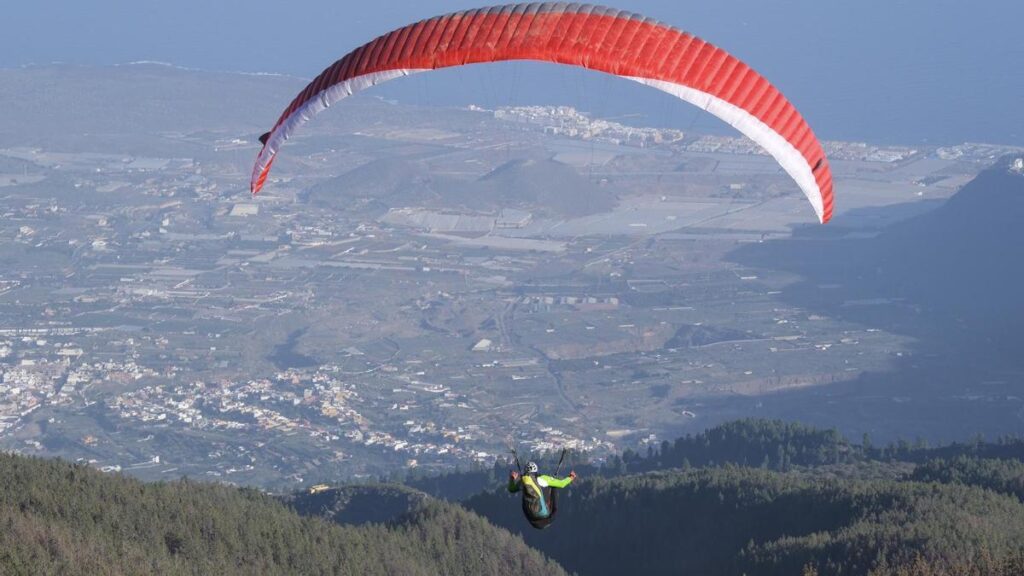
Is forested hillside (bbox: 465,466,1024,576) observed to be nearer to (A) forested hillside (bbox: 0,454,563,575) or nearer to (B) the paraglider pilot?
(A) forested hillside (bbox: 0,454,563,575)

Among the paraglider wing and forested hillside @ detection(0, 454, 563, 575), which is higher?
the paraglider wing

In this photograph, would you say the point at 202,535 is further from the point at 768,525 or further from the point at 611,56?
the point at 611,56

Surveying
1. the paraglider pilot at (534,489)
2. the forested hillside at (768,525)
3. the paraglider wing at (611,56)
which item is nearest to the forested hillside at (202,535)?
the forested hillside at (768,525)

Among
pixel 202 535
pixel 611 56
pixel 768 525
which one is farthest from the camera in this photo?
pixel 768 525

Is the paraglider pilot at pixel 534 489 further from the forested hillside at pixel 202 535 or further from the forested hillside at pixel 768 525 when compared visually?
the forested hillside at pixel 202 535

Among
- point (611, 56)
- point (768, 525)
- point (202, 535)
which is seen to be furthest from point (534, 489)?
point (768, 525)

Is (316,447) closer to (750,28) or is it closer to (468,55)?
(468,55)

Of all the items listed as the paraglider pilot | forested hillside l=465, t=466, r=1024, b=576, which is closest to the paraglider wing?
the paraglider pilot
